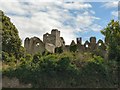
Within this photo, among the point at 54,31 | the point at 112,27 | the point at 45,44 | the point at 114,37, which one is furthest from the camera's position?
the point at 54,31

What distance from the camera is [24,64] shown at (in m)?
17.9

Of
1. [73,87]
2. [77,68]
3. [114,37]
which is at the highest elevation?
[114,37]

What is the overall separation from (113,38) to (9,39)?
992 cm

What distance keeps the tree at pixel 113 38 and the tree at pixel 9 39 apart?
8.31m

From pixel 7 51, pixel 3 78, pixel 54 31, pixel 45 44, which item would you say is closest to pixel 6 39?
pixel 7 51

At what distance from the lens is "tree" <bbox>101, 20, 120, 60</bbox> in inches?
758

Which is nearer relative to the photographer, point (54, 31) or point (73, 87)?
point (73, 87)

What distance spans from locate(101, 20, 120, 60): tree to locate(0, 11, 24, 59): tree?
831 centimetres

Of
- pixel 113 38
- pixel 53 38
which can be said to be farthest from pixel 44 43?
pixel 113 38

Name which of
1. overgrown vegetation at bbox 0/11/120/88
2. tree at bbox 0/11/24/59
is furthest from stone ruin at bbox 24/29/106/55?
overgrown vegetation at bbox 0/11/120/88

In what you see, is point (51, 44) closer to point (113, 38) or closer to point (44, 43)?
point (44, 43)

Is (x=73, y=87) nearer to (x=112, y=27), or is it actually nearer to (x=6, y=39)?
(x=112, y=27)

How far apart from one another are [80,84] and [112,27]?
6068 millimetres

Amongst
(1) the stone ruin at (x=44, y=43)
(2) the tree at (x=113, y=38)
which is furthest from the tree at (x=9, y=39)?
(1) the stone ruin at (x=44, y=43)
